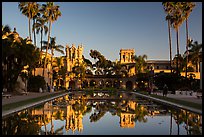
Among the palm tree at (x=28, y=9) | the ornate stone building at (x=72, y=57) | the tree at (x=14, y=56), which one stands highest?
the palm tree at (x=28, y=9)

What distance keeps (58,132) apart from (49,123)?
259cm

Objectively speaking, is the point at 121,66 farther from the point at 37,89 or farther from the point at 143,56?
the point at 37,89

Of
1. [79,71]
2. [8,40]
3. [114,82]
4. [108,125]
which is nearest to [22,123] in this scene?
[108,125]

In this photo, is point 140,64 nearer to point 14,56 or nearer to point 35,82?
point 35,82

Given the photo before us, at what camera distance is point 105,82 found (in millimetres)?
88688

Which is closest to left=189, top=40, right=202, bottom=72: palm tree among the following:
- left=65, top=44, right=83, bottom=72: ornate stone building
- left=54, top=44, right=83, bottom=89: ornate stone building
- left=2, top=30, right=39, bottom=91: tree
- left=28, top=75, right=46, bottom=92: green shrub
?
left=28, top=75, right=46, bottom=92: green shrub

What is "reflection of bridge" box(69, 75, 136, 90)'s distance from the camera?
85.5m

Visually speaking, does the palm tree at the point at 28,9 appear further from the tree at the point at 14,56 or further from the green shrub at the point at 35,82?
the tree at the point at 14,56

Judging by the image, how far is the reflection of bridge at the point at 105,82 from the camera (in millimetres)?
85537

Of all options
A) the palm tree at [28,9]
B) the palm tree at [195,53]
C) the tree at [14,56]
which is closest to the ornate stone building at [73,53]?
the palm tree at [28,9]

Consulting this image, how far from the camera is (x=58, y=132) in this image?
440 inches

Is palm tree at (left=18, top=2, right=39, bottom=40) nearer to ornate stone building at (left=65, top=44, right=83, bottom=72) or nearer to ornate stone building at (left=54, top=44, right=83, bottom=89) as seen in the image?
ornate stone building at (left=54, top=44, right=83, bottom=89)

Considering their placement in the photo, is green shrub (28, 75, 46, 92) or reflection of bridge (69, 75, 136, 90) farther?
reflection of bridge (69, 75, 136, 90)

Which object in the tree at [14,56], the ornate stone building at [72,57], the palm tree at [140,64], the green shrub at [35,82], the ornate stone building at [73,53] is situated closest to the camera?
the tree at [14,56]
